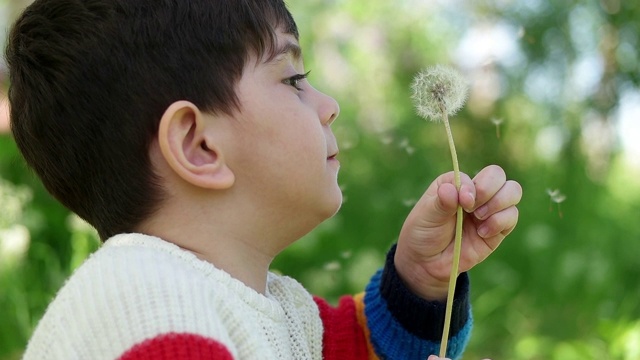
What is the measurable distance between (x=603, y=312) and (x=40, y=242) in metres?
1.75

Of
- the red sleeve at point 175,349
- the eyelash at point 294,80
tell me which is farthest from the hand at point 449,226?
the red sleeve at point 175,349

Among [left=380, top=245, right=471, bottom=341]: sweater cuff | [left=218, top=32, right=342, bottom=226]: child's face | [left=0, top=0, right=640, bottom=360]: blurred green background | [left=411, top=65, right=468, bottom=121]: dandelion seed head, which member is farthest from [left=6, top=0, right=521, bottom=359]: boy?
[left=0, top=0, right=640, bottom=360]: blurred green background

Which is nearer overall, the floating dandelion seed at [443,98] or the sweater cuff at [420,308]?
the floating dandelion seed at [443,98]

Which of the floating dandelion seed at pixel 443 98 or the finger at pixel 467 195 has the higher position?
the floating dandelion seed at pixel 443 98

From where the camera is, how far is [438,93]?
1.19 metres

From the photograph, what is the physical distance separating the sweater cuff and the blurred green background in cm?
49

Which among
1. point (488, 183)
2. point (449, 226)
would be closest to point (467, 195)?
point (488, 183)

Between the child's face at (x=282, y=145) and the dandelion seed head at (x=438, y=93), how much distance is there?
14 cm

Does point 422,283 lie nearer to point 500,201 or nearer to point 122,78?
point 500,201

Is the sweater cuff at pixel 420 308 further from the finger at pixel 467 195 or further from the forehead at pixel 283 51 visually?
the forehead at pixel 283 51

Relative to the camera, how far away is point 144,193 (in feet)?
3.84

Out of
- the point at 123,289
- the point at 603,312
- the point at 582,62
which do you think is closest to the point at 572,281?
the point at 603,312

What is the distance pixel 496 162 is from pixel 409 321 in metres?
2.45

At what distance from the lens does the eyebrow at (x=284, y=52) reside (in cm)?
123
